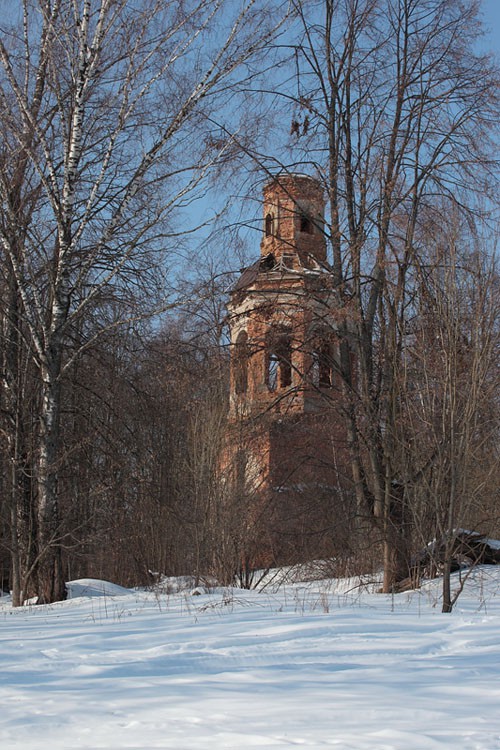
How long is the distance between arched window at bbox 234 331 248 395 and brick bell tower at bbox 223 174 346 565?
0.13 ft

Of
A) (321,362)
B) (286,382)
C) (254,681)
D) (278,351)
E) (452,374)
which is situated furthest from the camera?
(286,382)

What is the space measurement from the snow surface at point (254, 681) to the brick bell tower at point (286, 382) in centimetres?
725

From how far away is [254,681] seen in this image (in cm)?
410

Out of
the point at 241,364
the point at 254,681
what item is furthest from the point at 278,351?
the point at 254,681

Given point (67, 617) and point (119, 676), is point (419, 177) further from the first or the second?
point (119, 676)

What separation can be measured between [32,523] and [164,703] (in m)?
8.43

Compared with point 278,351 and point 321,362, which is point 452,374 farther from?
point 278,351

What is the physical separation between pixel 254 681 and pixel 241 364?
37.6 feet

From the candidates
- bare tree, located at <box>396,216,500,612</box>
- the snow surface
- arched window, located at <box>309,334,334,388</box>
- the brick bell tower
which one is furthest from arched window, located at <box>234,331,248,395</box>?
the snow surface

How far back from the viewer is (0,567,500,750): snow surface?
306 cm

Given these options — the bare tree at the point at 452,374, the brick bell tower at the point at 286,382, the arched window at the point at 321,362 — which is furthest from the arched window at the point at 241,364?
the bare tree at the point at 452,374

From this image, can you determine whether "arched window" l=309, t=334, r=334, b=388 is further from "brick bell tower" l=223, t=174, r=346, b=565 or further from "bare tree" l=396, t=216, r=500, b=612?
"bare tree" l=396, t=216, r=500, b=612

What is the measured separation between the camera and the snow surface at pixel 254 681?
306cm

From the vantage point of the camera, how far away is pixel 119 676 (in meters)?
4.26
